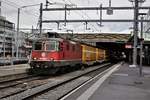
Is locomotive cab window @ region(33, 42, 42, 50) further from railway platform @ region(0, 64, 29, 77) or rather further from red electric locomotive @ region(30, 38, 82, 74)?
railway platform @ region(0, 64, 29, 77)

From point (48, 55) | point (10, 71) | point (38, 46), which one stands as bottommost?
point (10, 71)

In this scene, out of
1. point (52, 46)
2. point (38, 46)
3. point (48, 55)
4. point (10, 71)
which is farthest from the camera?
point (10, 71)

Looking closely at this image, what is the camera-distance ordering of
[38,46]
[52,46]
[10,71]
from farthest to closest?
[10,71] < [38,46] < [52,46]

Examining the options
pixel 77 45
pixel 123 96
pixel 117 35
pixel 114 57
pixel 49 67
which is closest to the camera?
pixel 123 96

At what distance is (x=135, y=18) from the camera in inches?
1650

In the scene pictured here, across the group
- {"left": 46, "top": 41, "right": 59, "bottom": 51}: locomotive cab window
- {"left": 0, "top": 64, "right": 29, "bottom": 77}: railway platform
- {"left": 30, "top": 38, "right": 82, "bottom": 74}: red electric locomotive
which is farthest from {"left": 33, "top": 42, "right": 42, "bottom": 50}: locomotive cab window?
{"left": 0, "top": 64, "right": 29, "bottom": 77}: railway platform

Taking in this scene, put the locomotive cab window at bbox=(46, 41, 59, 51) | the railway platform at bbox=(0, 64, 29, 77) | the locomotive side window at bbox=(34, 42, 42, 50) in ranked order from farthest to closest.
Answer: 1. the railway platform at bbox=(0, 64, 29, 77)
2. the locomotive side window at bbox=(34, 42, 42, 50)
3. the locomotive cab window at bbox=(46, 41, 59, 51)

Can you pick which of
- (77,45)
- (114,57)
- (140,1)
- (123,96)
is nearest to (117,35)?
(114,57)

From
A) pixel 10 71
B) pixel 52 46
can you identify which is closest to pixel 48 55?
pixel 52 46

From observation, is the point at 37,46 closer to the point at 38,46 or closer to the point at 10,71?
the point at 38,46

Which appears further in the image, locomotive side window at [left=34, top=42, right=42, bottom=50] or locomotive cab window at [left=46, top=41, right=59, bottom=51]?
locomotive side window at [left=34, top=42, right=42, bottom=50]

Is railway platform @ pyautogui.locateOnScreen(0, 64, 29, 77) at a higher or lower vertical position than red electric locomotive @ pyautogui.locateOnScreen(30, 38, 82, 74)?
lower

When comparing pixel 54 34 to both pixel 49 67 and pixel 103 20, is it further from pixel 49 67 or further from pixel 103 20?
pixel 103 20

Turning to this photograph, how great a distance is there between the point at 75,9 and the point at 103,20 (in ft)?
12.1
